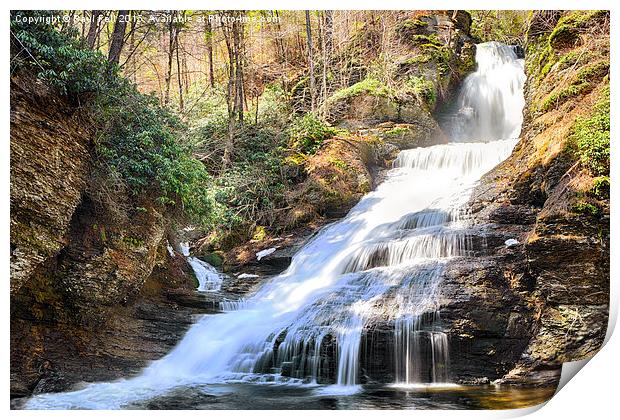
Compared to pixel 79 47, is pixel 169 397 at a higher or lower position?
lower

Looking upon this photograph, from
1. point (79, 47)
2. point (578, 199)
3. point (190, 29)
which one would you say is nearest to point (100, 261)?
point (79, 47)

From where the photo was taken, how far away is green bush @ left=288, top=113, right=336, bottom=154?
636 centimetres

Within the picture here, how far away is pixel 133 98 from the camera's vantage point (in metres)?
5.43

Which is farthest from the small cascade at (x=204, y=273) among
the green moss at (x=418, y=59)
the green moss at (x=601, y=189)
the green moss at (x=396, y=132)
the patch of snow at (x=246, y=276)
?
the green moss at (x=601, y=189)

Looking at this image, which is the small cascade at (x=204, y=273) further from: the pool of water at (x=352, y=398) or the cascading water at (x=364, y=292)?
the pool of water at (x=352, y=398)

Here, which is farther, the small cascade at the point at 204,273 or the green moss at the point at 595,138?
the small cascade at the point at 204,273

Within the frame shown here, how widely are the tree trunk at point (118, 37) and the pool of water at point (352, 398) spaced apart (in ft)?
11.3

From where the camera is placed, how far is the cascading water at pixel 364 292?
16.0 feet

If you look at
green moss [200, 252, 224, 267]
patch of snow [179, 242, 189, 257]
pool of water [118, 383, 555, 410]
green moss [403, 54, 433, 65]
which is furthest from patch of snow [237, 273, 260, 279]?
green moss [403, 54, 433, 65]

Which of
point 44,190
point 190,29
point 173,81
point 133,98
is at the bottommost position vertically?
point 44,190

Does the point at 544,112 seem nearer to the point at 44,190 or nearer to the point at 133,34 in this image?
the point at 133,34

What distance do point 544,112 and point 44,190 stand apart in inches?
214

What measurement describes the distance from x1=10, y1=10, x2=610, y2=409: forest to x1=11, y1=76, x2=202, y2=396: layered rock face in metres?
0.02
